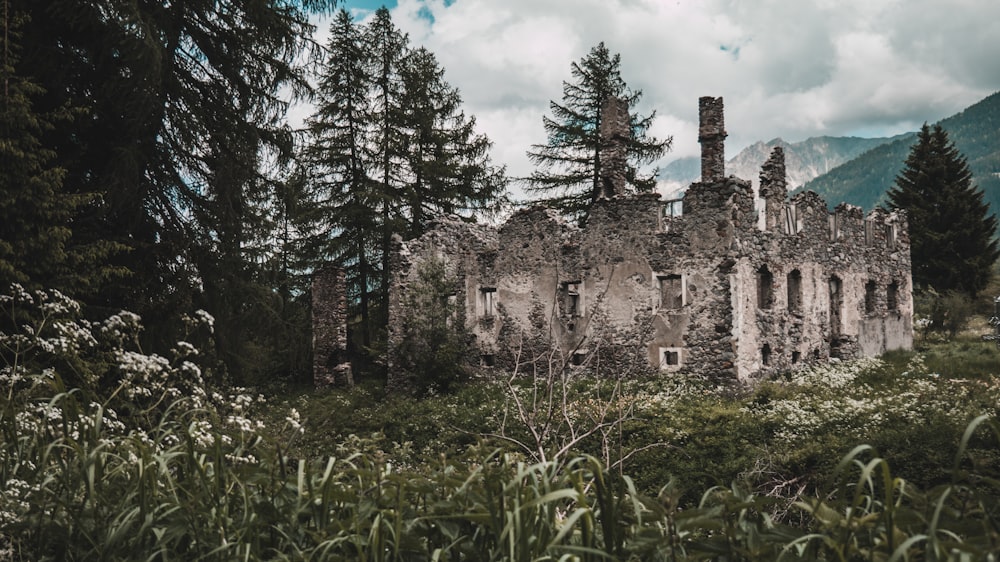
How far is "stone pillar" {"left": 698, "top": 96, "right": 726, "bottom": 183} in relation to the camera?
21609 millimetres

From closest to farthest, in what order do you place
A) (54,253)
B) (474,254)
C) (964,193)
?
(54,253), (474,254), (964,193)

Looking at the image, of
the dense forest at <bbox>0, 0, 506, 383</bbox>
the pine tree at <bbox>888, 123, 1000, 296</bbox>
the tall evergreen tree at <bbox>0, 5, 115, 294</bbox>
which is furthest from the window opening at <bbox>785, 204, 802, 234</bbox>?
the pine tree at <bbox>888, 123, 1000, 296</bbox>

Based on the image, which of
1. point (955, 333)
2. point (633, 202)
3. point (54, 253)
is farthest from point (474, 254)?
point (955, 333)

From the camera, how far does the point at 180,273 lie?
1177cm

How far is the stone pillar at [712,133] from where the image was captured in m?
21.6

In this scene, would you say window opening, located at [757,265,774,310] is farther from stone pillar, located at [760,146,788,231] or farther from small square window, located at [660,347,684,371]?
small square window, located at [660,347,684,371]

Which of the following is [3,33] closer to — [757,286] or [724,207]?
[724,207]

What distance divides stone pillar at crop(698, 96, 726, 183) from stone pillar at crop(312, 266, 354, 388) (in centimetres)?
1325

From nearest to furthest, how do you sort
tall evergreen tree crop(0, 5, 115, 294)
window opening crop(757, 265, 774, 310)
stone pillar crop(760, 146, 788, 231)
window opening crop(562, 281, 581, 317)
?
1. tall evergreen tree crop(0, 5, 115, 294)
2. window opening crop(757, 265, 774, 310)
3. stone pillar crop(760, 146, 788, 231)
4. window opening crop(562, 281, 581, 317)

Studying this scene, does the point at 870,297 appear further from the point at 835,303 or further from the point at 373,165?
the point at 373,165

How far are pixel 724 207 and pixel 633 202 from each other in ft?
8.33

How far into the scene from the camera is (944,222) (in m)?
35.3

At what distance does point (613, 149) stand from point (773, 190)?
5.39m

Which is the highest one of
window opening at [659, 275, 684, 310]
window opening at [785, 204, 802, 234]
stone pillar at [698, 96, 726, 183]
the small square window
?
stone pillar at [698, 96, 726, 183]
